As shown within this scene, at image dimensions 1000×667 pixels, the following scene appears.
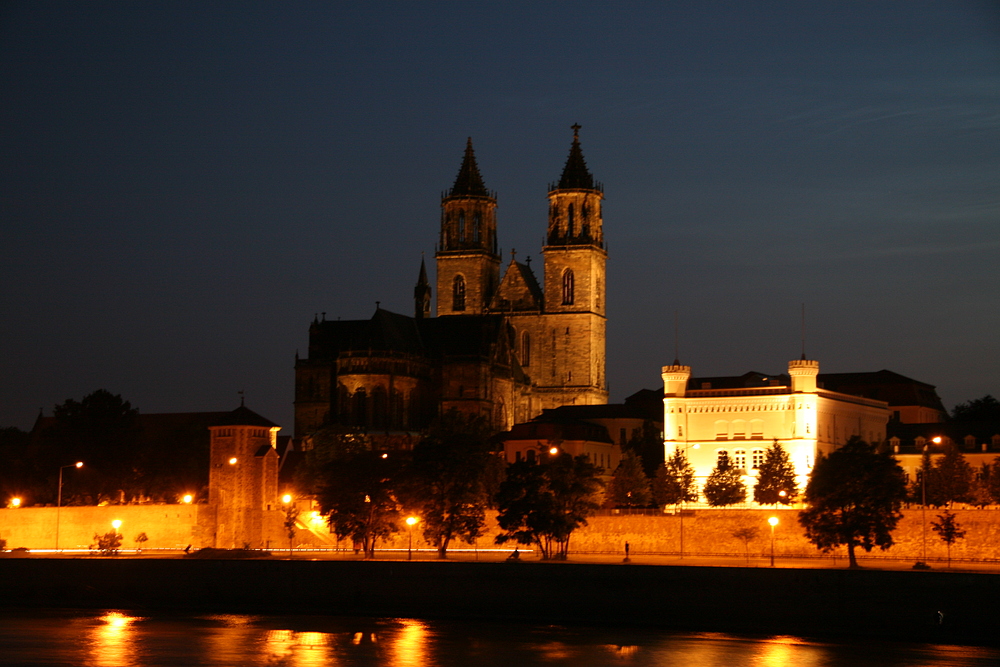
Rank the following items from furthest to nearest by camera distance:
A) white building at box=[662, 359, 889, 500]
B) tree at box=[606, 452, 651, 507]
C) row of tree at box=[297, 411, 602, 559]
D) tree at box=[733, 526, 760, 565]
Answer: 1. white building at box=[662, 359, 889, 500]
2. tree at box=[606, 452, 651, 507]
3. tree at box=[733, 526, 760, 565]
4. row of tree at box=[297, 411, 602, 559]

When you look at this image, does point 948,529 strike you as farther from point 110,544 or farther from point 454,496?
point 110,544

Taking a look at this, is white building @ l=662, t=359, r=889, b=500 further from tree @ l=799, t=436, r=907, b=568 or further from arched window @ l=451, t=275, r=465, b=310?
arched window @ l=451, t=275, r=465, b=310

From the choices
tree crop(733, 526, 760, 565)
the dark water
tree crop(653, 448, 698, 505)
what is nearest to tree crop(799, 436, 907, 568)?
tree crop(733, 526, 760, 565)

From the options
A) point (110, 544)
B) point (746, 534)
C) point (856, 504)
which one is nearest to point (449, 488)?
point (746, 534)

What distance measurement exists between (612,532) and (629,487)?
1403cm

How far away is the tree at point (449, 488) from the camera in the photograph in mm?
74938

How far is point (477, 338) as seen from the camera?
115m

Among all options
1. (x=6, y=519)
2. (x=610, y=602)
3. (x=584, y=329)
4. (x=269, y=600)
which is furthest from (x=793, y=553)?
(x=584, y=329)

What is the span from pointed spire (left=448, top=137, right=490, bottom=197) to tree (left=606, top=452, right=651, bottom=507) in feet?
133

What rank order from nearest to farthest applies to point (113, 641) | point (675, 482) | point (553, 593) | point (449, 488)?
point (113, 641) → point (553, 593) → point (449, 488) → point (675, 482)

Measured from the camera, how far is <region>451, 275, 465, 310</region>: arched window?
128m

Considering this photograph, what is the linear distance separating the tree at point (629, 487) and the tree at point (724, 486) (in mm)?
3631

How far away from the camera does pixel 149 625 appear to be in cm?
6081

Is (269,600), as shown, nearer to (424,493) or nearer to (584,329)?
(424,493)
